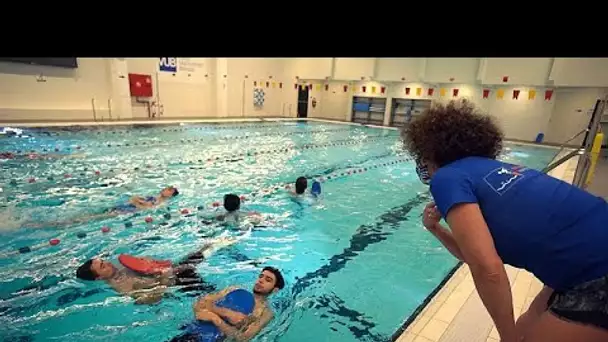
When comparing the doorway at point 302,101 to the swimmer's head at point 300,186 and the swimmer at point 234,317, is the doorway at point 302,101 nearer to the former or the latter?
the swimmer's head at point 300,186

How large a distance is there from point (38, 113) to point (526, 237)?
1513cm

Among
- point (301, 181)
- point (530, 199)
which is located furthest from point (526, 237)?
point (301, 181)

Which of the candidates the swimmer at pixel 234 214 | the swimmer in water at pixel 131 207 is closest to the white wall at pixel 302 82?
the swimmer at pixel 234 214

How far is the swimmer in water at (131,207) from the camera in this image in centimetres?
441

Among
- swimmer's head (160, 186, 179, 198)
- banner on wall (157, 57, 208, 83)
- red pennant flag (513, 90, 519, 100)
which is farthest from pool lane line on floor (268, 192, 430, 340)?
banner on wall (157, 57, 208, 83)

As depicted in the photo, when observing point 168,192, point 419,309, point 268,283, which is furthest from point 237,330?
point 168,192

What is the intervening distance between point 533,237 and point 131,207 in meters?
5.00

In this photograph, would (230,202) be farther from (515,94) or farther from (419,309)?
(515,94)

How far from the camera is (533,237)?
44.0 inches

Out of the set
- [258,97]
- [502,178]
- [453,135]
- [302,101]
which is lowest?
[302,101]

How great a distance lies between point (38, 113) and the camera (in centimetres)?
1241

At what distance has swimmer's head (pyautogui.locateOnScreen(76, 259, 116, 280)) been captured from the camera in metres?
3.12

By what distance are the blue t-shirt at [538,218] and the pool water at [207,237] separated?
6.01 feet
